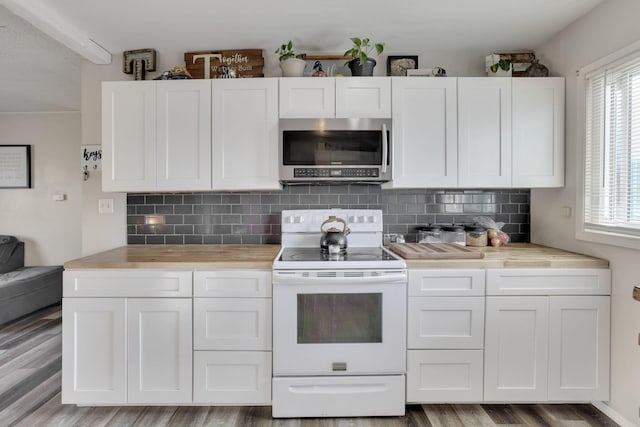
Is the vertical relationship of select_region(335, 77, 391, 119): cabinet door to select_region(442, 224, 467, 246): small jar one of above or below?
above

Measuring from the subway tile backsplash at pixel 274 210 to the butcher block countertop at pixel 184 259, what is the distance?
28 centimetres

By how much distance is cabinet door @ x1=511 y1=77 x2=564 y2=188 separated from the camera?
245cm

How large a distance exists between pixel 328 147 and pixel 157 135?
1.16m

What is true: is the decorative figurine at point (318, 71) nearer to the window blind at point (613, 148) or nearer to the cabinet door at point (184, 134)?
the cabinet door at point (184, 134)

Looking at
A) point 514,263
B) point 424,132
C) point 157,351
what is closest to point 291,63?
point 424,132

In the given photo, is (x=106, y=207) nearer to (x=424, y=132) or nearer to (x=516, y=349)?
(x=424, y=132)

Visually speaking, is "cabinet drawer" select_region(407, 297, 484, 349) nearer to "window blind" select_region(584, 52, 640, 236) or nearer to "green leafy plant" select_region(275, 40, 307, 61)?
"window blind" select_region(584, 52, 640, 236)

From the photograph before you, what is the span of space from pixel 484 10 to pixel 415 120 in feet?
2.43

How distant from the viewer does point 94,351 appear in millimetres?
2111

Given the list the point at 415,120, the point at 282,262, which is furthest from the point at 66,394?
the point at 415,120

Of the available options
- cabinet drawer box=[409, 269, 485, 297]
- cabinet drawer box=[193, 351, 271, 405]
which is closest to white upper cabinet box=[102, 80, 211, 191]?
cabinet drawer box=[193, 351, 271, 405]

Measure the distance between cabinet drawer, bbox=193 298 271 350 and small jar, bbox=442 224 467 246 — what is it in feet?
4.61

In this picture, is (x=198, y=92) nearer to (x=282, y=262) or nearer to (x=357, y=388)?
(x=282, y=262)

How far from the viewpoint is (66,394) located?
212cm
